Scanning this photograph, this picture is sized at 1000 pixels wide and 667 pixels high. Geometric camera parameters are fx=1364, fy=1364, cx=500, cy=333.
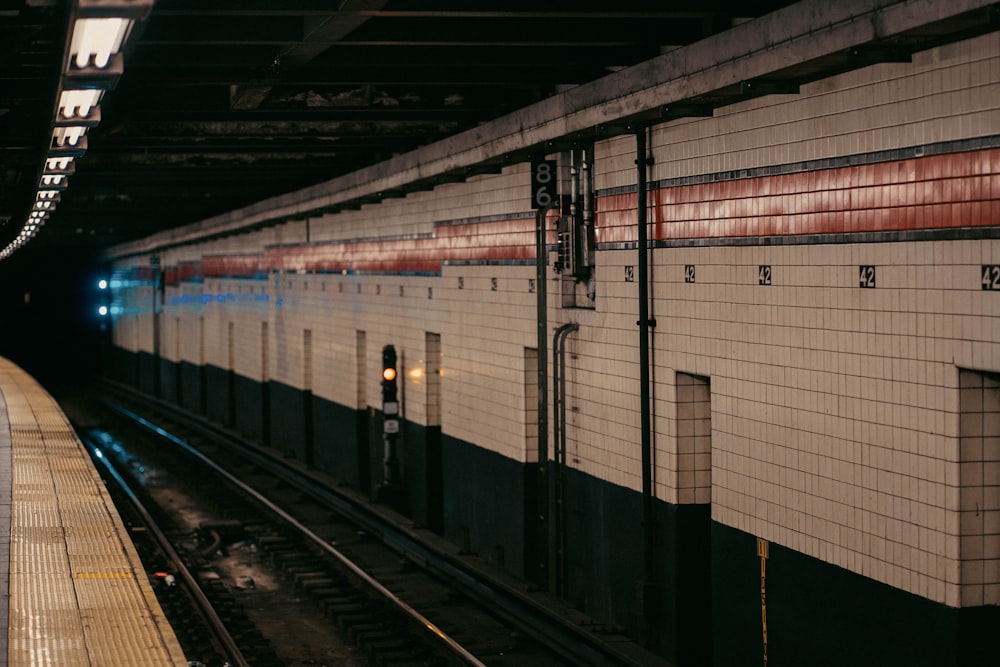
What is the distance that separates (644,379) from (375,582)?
5293 millimetres

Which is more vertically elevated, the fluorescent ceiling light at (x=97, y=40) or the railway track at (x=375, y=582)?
the fluorescent ceiling light at (x=97, y=40)

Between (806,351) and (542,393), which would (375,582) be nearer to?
(542,393)

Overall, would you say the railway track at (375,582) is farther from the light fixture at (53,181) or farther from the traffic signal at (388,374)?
the light fixture at (53,181)

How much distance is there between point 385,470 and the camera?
18.7 m

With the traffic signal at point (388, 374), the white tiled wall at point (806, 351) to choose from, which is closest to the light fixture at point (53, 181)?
the white tiled wall at point (806, 351)

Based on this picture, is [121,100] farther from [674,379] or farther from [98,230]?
[98,230]

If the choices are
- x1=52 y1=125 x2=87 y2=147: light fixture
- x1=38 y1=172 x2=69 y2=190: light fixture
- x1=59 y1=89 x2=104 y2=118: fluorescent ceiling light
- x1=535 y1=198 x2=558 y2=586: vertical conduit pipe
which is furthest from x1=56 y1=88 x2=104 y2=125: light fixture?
x1=535 y1=198 x2=558 y2=586: vertical conduit pipe

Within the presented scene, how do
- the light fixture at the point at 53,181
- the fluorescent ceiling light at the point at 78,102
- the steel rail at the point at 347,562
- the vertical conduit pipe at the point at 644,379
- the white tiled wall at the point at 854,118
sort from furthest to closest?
the light fixture at the point at 53,181 < the steel rail at the point at 347,562 < the vertical conduit pipe at the point at 644,379 < the fluorescent ceiling light at the point at 78,102 < the white tiled wall at the point at 854,118

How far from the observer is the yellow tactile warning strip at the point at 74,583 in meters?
7.13

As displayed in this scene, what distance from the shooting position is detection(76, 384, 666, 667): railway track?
1198cm

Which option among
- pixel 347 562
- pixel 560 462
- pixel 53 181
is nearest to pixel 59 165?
pixel 53 181

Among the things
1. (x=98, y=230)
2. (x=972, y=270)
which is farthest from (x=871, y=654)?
(x=98, y=230)

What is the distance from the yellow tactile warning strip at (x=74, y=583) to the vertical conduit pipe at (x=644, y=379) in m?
3.89

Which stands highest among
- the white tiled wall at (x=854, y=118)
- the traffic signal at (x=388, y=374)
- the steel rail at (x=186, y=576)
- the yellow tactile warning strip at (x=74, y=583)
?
the white tiled wall at (x=854, y=118)
